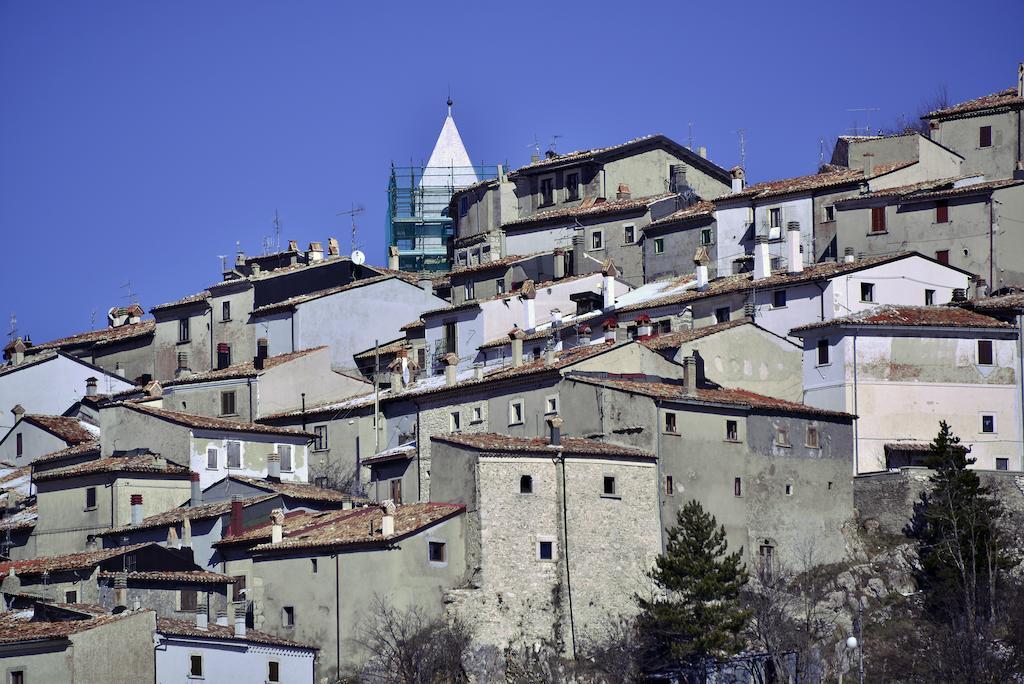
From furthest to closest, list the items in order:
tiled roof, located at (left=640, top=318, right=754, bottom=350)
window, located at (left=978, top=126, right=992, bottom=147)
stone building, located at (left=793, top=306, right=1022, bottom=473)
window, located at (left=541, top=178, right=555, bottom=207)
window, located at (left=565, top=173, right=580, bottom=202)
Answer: window, located at (left=541, top=178, right=555, bottom=207)
window, located at (left=565, top=173, right=580, bottom=202)
window, located at (left=978, top=126, right=992, bottom=147)
tiled roof, located at (left=640, top=318, right=754, bottom=350)
stone building, located at (left=793, top=306, right=1022, bottom=473)

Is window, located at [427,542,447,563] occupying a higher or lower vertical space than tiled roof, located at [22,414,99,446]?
lower

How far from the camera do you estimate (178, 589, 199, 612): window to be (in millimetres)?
64250

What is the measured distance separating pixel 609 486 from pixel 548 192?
36411 mm

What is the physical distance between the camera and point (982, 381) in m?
72.5

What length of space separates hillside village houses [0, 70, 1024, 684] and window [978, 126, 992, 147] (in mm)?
75

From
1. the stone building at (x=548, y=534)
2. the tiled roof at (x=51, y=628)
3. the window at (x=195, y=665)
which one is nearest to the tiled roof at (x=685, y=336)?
the stone building at (x=548, y=534)

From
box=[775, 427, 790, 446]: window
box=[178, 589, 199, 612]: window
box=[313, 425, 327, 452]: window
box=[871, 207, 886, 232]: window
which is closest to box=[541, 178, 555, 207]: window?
box=[871, 207, 886, 232]: window

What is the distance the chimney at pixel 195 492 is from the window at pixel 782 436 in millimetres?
17813


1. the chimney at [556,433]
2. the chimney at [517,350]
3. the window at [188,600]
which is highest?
the chimney at [517,350]

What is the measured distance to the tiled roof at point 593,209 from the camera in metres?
91.8

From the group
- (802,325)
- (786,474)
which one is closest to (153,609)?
(786,474)

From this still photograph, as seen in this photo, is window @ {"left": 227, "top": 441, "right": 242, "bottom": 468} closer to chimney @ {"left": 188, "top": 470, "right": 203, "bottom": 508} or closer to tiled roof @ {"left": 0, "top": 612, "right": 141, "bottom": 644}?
chimney @ {"left": 188, "top": 470, "right": 203, "bottom": 508}

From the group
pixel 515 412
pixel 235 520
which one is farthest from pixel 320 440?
pixel 515 412

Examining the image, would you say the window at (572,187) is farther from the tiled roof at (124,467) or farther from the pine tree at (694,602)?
the pine tree at (694,602)
